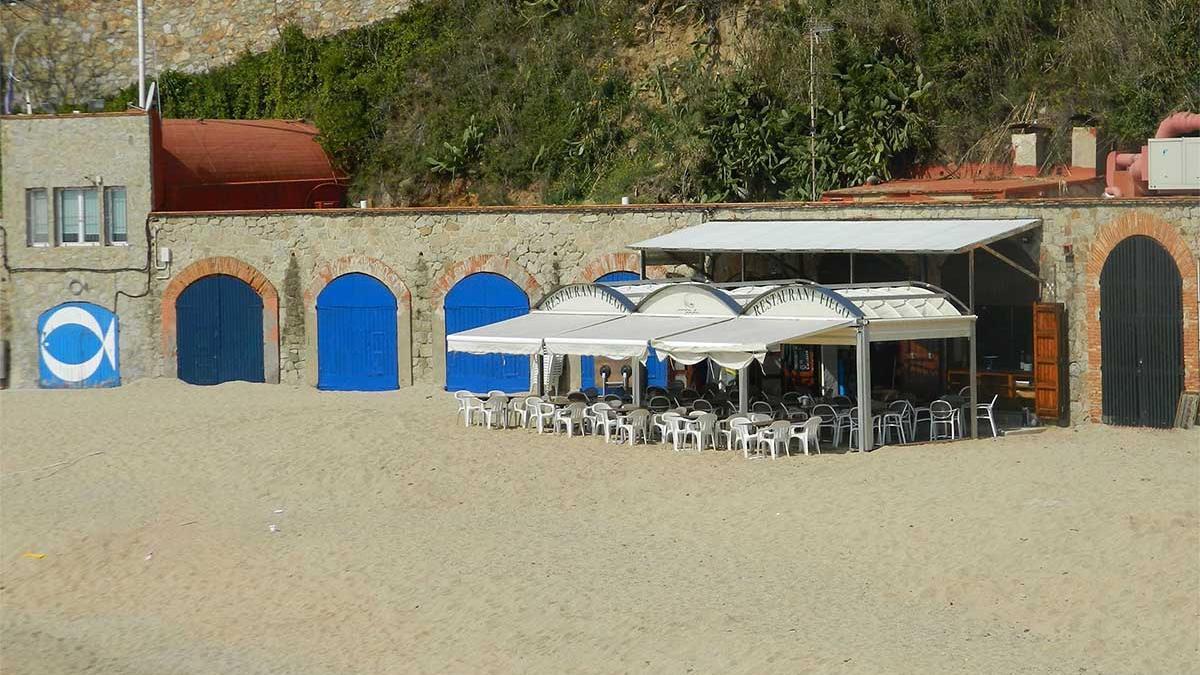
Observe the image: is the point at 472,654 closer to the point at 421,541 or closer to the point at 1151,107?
the point at 421,541

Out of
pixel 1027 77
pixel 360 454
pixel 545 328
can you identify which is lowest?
pixel 360 454

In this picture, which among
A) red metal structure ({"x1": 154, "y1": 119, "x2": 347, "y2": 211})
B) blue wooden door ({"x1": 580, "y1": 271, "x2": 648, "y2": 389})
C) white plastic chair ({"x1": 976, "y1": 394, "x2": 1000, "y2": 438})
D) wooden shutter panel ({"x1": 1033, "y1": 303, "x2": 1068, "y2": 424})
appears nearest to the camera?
white plastic chair ({"x1": 976, "y1": 394, "x2": 1000, "y2": 438})

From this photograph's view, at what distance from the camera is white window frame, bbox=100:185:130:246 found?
29.2 meters

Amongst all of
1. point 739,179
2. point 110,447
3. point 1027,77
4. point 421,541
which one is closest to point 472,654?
point 421,541

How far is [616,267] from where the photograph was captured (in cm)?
2628

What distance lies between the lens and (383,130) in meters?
36.7

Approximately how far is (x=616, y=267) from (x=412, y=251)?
3.82 meters

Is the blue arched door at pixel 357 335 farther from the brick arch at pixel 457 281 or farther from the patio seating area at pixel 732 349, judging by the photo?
the patio seating area at pixel 732 349

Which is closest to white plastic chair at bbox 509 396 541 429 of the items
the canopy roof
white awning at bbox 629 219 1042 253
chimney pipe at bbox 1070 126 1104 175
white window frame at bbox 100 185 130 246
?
the canopy roof

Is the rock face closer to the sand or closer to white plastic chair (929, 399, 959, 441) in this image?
the sand

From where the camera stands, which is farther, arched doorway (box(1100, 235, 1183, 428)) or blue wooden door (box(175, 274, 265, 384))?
blue wooden door (box(175, 274, 265, 384))

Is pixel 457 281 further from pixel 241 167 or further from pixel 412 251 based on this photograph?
pixel 241 167

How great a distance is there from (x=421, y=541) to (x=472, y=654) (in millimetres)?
3426

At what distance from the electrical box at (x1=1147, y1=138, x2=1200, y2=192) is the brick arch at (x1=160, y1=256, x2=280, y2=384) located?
15.3m
